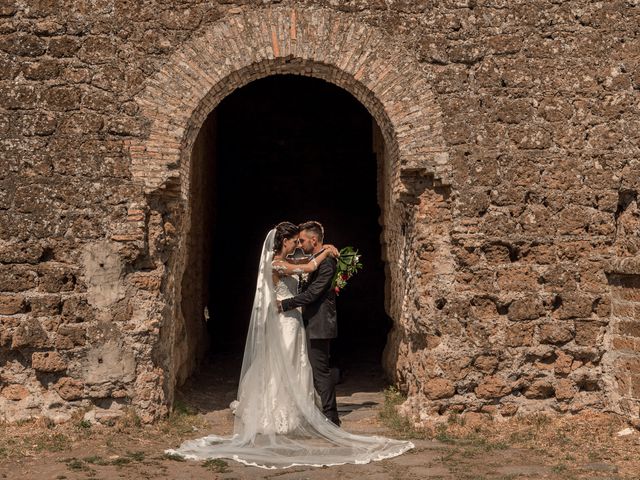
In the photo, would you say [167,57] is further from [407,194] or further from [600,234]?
[600,234]

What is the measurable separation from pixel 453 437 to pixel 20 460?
10.9ft

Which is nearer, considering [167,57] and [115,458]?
[115,458]

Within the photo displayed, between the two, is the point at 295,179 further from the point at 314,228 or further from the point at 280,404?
the point at 280,404

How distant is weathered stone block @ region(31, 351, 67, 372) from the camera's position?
6.52 metres

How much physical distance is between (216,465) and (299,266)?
1.91 metres

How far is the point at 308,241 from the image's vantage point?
697cm

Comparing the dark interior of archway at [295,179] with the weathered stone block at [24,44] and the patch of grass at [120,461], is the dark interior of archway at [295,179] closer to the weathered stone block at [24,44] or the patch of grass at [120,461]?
the weathered stone block at [24,44]

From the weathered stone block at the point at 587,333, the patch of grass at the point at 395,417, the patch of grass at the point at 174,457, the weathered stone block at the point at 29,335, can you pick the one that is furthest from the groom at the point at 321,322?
the weathered stone block at the point at 587,333

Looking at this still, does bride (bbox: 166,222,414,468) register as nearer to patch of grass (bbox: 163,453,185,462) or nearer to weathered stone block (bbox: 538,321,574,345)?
patch of grass (bbox: 163,453,185,462)

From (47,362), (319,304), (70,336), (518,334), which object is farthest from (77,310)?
(518,334)

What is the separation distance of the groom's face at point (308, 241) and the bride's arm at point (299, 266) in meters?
0.14

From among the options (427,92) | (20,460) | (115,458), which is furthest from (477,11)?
(20,460)

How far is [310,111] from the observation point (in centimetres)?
1283

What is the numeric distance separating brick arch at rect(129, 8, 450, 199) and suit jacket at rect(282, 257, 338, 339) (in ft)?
3.68
